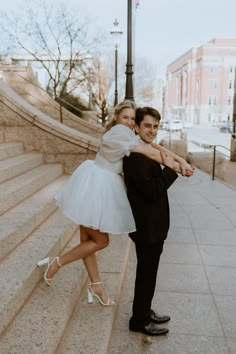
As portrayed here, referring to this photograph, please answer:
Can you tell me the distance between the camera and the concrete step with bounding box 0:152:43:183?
522 centimetres

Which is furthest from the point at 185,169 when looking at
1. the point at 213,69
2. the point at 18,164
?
the point at 213,69

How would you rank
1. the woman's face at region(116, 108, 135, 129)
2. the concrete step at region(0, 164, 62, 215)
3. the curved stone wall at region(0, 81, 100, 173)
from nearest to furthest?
the woman's face at region(116, 108, 135, 129) < the concrete step at region(0, 164, 62, 215) < the curved stone wall at region(0, 81, 100, 173)

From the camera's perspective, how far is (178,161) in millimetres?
2736

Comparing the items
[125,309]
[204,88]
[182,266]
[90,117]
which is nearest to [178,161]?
[125,309]

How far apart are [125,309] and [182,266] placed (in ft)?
4.27

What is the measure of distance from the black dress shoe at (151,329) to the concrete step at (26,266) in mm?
721

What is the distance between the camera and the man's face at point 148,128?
2749mm

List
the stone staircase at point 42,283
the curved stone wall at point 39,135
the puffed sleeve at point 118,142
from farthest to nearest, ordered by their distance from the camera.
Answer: the curved stone wall at point 39,135
the puffed sleeve at point 118,142
the stone staircase at point 42,283

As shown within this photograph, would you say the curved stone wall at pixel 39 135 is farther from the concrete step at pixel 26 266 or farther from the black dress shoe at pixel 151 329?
the black dress shoe at pixel 151 329

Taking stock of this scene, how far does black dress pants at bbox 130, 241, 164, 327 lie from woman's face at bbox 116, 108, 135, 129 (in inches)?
35.7

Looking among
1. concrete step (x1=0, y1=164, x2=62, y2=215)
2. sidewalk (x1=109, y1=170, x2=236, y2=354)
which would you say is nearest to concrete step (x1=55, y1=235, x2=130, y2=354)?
sidewalk (x1=109, y1=170, x2=236, y2=354)

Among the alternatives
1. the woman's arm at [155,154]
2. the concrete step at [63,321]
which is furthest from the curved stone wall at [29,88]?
the woman's arm at [155,154]

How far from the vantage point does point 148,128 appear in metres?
2.77

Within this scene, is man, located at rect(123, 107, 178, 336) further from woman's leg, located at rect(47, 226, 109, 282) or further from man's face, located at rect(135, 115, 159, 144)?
woman's leg, located at rect(47, 226, 109, 282)
